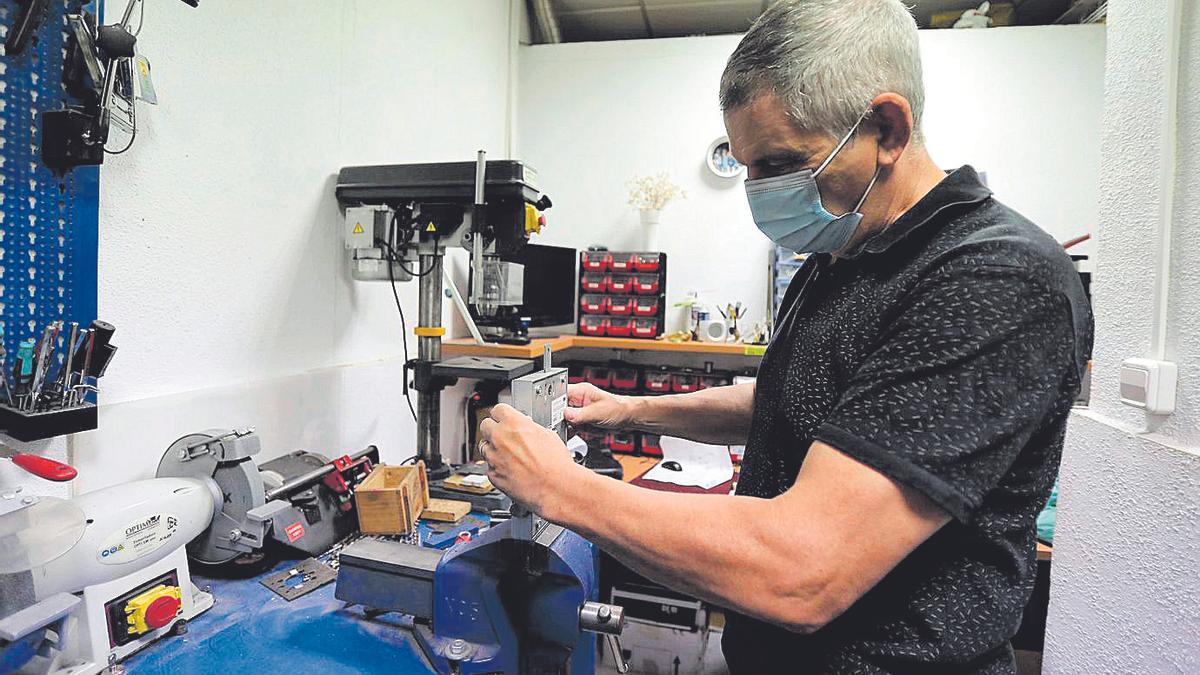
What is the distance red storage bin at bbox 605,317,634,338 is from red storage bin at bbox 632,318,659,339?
0.03 metres

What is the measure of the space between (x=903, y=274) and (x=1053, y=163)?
3.11 metres

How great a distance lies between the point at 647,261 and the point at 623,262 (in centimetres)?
12

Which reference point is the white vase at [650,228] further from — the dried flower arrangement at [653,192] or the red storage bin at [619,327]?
the red storage bin at [619,327]

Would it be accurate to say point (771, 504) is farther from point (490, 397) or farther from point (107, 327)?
point (490, 397)

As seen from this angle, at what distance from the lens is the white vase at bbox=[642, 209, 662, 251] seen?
3188 mm

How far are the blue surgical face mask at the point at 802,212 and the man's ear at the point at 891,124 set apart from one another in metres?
0.02

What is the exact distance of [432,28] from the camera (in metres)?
2.31

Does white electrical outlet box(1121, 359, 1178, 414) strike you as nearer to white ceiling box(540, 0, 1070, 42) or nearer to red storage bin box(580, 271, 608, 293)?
red storage bin box(580, 271, 608, 293)

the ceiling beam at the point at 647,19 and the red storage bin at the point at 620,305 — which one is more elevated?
the ceiling beam at the point at 647,19

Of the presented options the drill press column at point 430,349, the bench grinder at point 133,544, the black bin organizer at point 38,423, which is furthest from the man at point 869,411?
the drill press column at point 430,349

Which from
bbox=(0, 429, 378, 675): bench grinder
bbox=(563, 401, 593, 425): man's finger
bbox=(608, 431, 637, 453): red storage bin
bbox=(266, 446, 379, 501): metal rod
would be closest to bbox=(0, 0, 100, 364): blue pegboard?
bbox=(0, 429, 378, 675): bench grinder

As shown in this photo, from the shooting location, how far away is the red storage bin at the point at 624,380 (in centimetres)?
297

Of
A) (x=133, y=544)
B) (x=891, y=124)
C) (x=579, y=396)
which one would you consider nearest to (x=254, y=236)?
(x=133, y=544)

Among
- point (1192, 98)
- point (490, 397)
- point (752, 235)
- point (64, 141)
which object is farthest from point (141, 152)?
point (752, 235)
